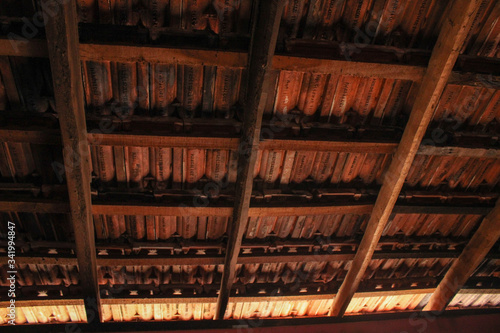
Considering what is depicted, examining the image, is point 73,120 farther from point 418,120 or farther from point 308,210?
point 418,120

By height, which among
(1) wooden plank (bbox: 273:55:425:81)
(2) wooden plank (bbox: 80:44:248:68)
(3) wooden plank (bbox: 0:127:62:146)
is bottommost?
(3) wooden plank (bbox: 0:127:62:146)

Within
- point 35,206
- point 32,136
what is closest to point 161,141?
point 32,136

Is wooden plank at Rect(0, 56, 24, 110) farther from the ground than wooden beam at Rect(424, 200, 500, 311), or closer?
farther from the ground

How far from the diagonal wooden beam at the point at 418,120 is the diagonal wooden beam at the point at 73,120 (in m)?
4.97

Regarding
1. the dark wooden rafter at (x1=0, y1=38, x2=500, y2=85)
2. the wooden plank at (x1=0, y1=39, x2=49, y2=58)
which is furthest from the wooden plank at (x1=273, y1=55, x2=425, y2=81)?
the wooden plank at (x1=0, y1=39, x2=49, y2=58)

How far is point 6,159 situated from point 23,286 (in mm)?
2959

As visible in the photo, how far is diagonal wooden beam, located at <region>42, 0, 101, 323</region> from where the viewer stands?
3.96 meters

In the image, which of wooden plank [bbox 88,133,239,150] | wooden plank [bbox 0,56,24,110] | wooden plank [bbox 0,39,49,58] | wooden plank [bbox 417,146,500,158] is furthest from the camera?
wooden plank [bbox 417,146,500,158]

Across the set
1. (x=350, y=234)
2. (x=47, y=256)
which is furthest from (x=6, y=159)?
(x=350, y=234)

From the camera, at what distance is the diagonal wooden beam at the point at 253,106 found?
4.29 metres

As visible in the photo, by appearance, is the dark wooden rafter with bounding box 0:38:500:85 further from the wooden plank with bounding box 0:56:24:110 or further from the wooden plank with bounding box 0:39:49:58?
the wooden plank with bounding box 0:56:24:110

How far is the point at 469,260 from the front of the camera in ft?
24.7

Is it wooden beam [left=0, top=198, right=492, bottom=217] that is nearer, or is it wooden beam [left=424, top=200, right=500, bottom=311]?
wooden beam [left=0, top=198, right=492, bottom=217]

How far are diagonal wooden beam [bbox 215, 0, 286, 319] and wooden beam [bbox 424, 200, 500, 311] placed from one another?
5.15m
